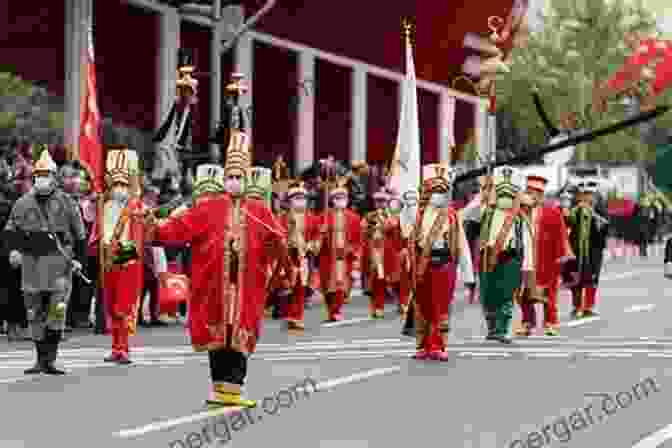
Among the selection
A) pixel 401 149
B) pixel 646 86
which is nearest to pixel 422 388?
pixel 401 149

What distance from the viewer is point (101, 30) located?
118 feet

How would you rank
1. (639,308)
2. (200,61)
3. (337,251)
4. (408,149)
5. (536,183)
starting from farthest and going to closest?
(200,61) → (639,308) → (337,251) → (536,183) → (408,149)

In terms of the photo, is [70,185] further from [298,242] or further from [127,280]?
[127,280]

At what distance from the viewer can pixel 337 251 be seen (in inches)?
987

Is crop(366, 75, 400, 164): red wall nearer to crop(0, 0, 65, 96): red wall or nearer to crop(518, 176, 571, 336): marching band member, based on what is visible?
crop(0, 0, 65, 96): red wall

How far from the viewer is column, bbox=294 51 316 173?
43.9 m

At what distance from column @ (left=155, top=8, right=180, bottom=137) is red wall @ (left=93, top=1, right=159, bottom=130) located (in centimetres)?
20

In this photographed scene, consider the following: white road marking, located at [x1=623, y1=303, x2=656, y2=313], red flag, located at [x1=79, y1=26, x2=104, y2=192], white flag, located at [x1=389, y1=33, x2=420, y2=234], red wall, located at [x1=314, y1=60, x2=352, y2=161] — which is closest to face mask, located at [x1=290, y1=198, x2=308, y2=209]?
red flag, located at [x1=79, y1=26, x2=104, y2=192]

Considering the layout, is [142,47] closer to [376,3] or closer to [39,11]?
[39,11]

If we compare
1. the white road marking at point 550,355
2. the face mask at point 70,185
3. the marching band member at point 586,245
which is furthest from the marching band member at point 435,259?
the marching band member at point 586,245

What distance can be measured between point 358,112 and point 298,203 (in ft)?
77.9

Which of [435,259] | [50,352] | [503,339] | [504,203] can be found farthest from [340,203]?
[50,352]

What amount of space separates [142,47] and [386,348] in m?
18.1

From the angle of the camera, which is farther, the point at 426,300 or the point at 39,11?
the point at 39,11
